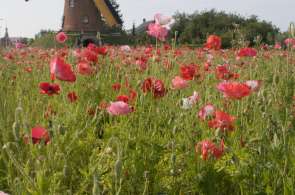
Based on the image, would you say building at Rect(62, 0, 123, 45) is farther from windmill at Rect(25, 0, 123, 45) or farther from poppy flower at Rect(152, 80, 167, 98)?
poppy flower at Rect(152, 80, 167, 98)

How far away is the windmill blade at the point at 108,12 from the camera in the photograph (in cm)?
2820

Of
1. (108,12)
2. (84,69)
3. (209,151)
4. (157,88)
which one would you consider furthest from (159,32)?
(108,12)

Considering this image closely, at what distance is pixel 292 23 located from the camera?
9.01 ft

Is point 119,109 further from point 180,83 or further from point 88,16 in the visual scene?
point 88,16

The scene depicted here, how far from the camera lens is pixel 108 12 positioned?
28.4 metres

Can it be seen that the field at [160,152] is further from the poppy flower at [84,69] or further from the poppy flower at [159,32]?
the poppy flower at [159,32]

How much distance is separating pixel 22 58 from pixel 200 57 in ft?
6.55

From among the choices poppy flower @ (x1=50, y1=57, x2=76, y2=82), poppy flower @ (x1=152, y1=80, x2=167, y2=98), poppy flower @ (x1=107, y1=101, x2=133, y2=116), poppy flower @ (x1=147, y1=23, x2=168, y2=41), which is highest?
poppy flower @ (x1=147, y1=23, x2=168, y2=41)

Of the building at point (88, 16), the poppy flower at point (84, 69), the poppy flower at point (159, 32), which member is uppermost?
A: the building at point (88, 16)

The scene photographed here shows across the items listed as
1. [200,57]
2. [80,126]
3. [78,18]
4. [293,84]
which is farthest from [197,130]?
[78,18]

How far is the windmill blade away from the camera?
92.5 ft

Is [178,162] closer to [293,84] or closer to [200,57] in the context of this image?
[293,84]

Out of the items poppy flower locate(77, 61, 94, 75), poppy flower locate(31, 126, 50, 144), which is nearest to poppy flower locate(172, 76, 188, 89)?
poppy flower locate(77, 61, 94, 75)

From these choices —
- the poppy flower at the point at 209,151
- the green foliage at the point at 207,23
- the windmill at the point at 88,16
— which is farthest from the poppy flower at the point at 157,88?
the windmill at the point at 88,16
